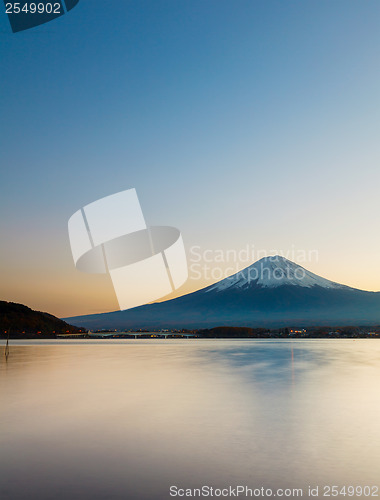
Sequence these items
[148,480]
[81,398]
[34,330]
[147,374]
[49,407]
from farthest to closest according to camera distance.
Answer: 1. [34,330]
2. [147,374]
3. [81,398]
4. [49,407]
5. [148,480]

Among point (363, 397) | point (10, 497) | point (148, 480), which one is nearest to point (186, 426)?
point (148, 480)

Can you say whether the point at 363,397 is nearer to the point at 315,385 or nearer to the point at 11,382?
the point at 315,385

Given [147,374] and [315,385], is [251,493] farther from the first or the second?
[147,374]

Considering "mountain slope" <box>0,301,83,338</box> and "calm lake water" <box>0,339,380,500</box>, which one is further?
"mountain slope" <box>0,301,83,338</box>

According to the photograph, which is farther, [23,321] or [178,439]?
[23,321]

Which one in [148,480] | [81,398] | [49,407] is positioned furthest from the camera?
[81,398]

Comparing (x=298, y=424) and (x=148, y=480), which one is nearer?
(x=148, y=480)

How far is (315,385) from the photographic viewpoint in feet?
65.6

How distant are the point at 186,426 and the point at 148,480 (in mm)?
4275

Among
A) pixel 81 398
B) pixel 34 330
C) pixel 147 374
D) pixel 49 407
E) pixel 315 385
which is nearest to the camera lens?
pixel 49 407

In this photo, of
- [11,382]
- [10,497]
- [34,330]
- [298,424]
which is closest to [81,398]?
[11,382]

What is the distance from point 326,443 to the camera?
9.70 metres

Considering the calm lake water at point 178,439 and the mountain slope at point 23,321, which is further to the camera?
the mountain slope at point 23,321

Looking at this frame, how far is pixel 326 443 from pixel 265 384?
423 inches
